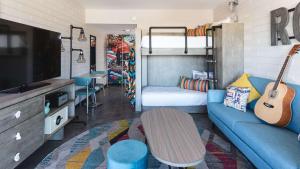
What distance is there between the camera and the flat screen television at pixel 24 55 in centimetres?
177

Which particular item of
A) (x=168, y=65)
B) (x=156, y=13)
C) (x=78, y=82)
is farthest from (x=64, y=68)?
(x=156, y=13)

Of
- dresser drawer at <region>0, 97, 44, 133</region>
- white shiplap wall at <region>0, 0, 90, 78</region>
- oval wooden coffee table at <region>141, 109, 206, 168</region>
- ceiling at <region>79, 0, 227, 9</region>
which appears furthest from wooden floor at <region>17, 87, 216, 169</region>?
ceiling at <region>79, 0, 227, 9</region>

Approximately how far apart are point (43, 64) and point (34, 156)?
3.59ft

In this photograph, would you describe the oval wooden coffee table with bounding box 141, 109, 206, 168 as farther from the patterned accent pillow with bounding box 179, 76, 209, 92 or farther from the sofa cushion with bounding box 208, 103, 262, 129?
the patterned accent pillow with bounding box 179, 76, 209, 92

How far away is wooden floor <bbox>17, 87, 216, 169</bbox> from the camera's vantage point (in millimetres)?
2131

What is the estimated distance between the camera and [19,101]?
66.1 inches

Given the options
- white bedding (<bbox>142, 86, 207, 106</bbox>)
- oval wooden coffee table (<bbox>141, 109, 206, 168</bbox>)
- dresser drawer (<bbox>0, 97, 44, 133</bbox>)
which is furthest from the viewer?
white bedding (<bbox>142, 86, 207, 106</bbox>)

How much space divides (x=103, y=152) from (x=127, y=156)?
35.4 inches

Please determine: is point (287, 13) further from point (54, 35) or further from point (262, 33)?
point (54, 35)

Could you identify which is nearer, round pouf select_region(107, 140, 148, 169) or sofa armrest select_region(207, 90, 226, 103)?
round pouf select_region(107, 140, 148, 169)

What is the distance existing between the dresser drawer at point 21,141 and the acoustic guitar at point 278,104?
240 centimetres

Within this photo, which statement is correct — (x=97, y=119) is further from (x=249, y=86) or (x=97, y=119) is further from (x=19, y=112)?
(x=249, y=86)

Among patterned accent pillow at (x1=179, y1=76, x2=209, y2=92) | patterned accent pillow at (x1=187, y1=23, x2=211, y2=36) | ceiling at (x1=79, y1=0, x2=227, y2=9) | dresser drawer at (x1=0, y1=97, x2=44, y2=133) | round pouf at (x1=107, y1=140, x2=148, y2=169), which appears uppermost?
ceiling at (x1=79, y1=0, x2=227, y2=9)

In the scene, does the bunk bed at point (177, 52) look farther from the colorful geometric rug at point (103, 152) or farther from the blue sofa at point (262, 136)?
the blue sofa at point (262, 136)
